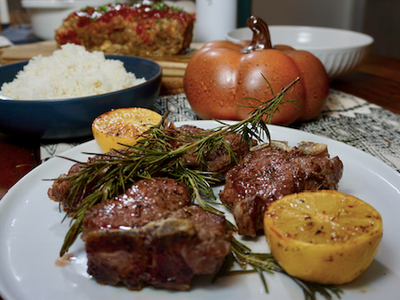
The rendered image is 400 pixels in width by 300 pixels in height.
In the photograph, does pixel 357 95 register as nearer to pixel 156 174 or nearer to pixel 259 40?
pixel 259 40

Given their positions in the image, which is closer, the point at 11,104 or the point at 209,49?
the point at 11,104

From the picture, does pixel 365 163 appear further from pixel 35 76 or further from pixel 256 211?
pixel 35 76

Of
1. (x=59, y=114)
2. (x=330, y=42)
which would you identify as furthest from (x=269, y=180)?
(x=330, y=42)

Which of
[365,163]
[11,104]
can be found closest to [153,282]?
[365,163]

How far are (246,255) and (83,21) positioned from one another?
292 cm

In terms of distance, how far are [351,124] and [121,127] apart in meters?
1.50

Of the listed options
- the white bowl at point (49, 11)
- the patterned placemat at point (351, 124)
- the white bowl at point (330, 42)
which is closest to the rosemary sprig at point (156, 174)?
the patterned placemat at point (351, 124)

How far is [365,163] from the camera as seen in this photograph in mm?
1471

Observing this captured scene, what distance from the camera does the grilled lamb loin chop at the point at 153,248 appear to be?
87 centimetres

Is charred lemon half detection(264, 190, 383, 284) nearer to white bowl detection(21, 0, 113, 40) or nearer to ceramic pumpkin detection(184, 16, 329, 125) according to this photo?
ceramic pumpkin detection(184, 16, 329, 125)

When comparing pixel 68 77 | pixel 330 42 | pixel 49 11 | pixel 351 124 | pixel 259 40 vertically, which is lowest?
pixel 351 124

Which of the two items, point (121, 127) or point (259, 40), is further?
point (259, 40)

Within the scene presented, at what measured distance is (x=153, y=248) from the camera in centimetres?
88

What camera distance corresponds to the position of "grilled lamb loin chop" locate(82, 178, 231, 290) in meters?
0.87
